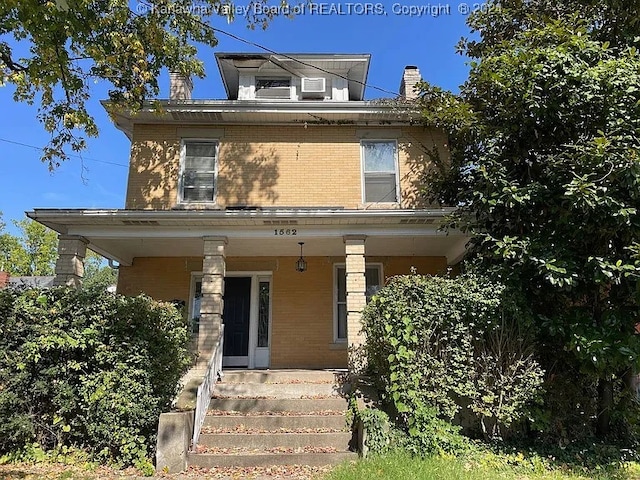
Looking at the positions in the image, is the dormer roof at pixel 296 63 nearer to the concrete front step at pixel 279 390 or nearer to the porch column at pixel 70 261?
the porch column at pixel 70 261

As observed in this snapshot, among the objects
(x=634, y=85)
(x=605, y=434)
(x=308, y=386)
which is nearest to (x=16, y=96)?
(x=308, y=386)

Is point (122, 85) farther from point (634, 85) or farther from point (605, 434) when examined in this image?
point (605, 434)

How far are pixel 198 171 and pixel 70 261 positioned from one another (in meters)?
3.73

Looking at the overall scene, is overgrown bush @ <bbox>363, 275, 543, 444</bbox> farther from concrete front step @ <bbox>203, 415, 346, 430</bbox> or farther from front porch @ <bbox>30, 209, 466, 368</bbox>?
front porch @ <bbox>30, 209, 466, 368</bbox>

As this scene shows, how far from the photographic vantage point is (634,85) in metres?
6.12

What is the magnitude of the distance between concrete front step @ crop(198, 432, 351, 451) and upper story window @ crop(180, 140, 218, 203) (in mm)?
6127

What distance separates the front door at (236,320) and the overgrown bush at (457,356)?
5.12 m

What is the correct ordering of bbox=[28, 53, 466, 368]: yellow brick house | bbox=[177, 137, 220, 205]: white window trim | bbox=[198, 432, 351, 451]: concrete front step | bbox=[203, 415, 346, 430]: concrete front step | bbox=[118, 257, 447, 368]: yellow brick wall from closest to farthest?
bbox=[198, 432, 351, 451]: concrete front step
bbox=[203, 415, 346, 430]: concrete front step
bbox=[118, 257, 447, 368]: yellow brick wall
bbox=[28, 53, 466, 368]: yellow brick house
bbox=[177, 137, 220, 205]: white window trim

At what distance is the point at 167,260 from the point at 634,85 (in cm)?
1008

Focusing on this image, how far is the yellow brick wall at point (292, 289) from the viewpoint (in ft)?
34.2

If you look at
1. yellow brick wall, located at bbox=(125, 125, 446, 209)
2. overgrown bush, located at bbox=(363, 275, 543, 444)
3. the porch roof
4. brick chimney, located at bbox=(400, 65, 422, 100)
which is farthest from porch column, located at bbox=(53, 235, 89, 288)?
brick chimney, located at bbox=(400, 65, 422, 100)

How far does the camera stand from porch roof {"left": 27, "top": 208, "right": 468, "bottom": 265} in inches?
338

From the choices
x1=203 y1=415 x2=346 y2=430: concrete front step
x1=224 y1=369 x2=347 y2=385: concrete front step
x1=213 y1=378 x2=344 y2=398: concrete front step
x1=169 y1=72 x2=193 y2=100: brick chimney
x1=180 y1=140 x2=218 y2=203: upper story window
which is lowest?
x1=203 y1=415 x2=346 y2=430: concrete front step

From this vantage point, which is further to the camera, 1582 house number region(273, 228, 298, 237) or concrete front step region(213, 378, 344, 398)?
1582 house number region(273, 228, 298, 237)
